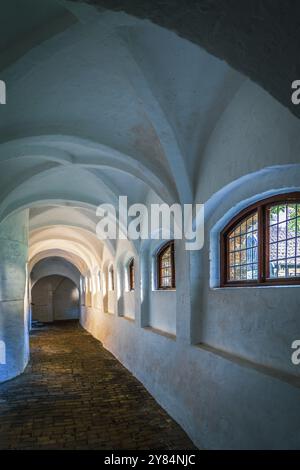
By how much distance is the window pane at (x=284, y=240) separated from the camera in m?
4.62

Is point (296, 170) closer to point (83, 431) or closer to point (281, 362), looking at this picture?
point (281, 362)

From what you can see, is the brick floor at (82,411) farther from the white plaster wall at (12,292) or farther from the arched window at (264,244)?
the arched window at (264,244)

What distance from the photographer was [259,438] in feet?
14.5

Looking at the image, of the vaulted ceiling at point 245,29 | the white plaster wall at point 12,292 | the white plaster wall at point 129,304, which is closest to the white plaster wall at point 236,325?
the vaulted ceiling at point 245,29

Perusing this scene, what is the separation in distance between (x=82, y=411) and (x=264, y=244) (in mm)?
4922

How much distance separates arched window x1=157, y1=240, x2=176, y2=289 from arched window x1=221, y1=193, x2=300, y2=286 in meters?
2.52

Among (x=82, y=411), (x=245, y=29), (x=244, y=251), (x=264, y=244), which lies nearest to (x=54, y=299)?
(x=82, y=411)

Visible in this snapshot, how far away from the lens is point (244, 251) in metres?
5.73

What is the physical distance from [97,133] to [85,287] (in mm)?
18644

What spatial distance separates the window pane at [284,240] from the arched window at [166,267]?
376 cm

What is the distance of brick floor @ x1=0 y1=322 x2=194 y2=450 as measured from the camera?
6031 mm

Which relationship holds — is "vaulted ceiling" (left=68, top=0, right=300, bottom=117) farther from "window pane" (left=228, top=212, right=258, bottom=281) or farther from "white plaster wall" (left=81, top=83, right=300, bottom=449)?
"window pane" (left=228, top=212, right=258, bottom=281)
